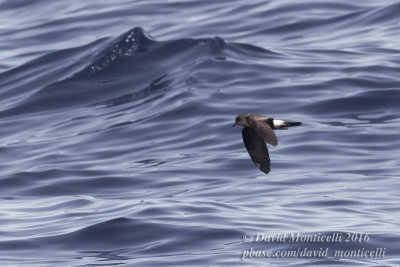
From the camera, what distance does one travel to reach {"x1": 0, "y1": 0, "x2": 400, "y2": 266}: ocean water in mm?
11758

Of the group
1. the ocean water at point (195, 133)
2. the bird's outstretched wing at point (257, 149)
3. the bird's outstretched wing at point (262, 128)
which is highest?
the bird's outstretched wing at point (262, 128)

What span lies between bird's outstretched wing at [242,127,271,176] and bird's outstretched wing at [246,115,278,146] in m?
0.15

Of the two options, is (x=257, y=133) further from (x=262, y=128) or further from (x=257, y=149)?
(x=257, y=149)

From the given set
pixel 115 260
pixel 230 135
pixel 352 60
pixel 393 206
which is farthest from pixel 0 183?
pixel 352 60

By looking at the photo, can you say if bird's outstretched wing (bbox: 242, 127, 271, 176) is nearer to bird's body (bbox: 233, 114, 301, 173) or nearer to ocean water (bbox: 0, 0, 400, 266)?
bird's body (bbox: 233, 114, 301, 173)

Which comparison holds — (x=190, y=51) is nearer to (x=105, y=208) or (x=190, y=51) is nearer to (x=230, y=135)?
(x=230, y=135)

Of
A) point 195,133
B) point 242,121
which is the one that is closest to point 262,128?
point 242,121

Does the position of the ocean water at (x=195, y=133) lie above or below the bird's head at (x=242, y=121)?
below

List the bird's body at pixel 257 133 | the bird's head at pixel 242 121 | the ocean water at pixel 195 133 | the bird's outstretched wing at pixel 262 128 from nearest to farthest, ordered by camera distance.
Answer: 1. the bird's outstretched wing at pixel 262 128
2. the bird's body at pixel 257 133
3. the bird's head at pixel 242 121
4. the ocean water at pixel 195 133

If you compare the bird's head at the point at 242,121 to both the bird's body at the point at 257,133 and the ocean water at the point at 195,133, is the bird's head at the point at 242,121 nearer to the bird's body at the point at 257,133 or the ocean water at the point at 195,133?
the bird's body at the point at 257,133

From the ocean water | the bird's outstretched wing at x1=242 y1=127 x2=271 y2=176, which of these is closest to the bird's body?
the bird's outstretched wing at x1=242 y1=127 x2=271 y2=176

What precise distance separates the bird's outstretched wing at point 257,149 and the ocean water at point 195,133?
82.0 inches

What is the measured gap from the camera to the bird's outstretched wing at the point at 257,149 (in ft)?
29.3

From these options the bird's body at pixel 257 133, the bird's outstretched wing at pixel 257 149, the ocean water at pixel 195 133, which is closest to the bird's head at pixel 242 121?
the bird's body at pixel 257 133
